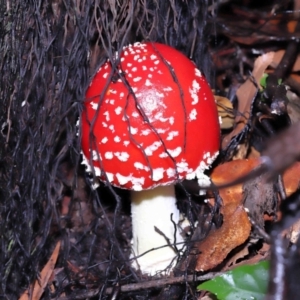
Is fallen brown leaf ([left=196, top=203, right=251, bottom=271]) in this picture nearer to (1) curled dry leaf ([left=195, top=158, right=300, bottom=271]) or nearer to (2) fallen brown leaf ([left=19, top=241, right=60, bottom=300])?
(1) curled dry leaf ([left=195, top=158, right=300, bottom=271])

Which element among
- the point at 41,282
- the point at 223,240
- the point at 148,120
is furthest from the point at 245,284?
the point at 41,282

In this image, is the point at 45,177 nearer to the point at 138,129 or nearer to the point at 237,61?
the point at 138,129

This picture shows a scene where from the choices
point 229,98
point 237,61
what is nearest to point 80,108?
point 229,98

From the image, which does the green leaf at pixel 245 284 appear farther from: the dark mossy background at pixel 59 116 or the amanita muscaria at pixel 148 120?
the amanita muscaria at pixel 148 120

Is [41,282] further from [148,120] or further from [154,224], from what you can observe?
[148,120]

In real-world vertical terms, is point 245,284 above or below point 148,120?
below

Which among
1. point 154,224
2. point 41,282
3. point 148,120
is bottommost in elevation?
point 41,282
